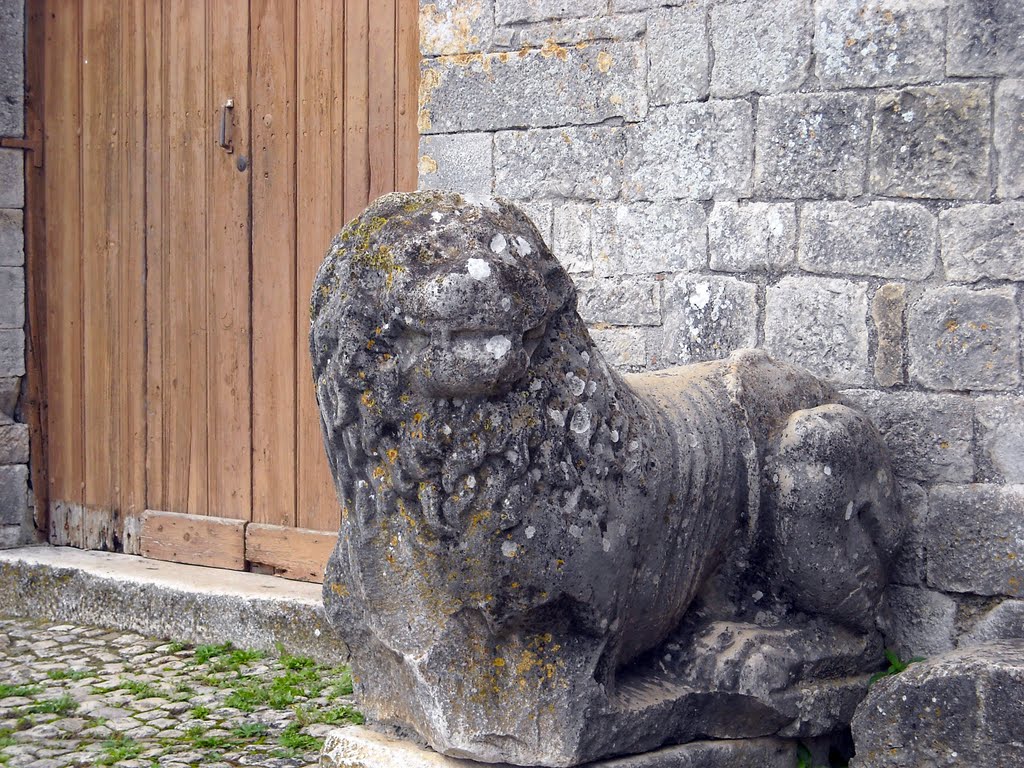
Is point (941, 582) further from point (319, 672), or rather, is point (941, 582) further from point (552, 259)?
point (319, 672)

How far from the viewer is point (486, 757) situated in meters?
2.62

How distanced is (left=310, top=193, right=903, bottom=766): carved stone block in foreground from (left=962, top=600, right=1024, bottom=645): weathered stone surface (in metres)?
0.71

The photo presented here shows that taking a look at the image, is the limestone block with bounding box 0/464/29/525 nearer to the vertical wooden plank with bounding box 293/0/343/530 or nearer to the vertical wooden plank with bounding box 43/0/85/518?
the vertical wooden plank with bounding box 43/0/85/518

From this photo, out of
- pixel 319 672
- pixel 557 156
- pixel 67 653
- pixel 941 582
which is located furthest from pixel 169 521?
pixel 941 582

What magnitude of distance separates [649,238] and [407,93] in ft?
4.03

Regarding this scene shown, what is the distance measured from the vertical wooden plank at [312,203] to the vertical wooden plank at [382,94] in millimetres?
186

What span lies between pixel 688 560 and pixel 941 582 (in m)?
1.03

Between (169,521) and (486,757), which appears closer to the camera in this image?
(486,757)

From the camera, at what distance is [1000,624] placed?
3.47 m

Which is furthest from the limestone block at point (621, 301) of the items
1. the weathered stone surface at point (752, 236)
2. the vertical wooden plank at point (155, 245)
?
the vertical wooden plank at point (155, 245)

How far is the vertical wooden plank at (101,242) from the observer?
18.9ft

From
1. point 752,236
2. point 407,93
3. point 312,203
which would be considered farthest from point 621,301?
A: point 312,203

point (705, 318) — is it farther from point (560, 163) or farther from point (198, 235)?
point (198, 235)

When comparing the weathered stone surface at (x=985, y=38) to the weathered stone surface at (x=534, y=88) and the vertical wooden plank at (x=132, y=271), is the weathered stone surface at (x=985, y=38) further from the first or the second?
the vertical wooden plank at (x=132, y=271)
